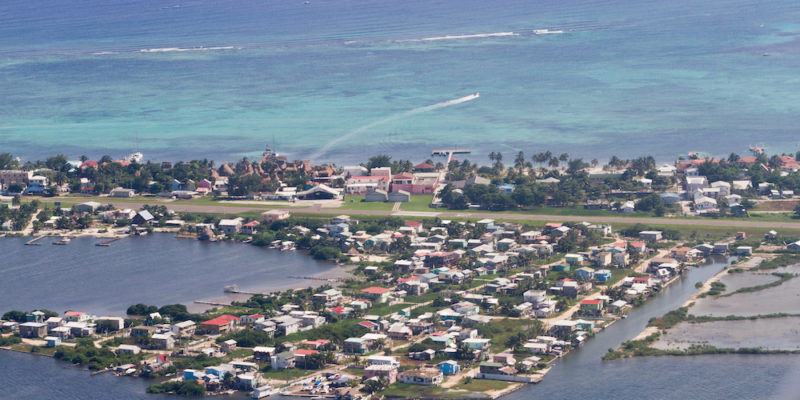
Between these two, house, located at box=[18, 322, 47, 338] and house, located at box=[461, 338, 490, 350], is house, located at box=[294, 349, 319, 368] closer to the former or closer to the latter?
house, located at box=[461, 338, 490, 350]

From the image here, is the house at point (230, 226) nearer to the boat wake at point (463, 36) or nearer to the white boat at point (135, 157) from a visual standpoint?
the white boat at point (135, 157)

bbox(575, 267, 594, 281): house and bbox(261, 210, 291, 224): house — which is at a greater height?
bbox(261, 210, 291, 224): house

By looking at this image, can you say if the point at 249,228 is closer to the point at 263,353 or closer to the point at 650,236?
the point at 650,236

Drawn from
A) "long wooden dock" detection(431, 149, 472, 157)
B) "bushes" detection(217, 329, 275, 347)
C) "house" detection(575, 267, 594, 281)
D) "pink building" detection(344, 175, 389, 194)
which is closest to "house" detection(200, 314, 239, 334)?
"bushes" detection(217, 329, 275, 347)

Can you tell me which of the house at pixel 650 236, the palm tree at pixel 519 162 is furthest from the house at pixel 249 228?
the house at pixel 650 236

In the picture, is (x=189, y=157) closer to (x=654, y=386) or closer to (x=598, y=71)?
(x=598, y=71)

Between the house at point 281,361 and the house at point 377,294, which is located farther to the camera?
the house at point 377,294
